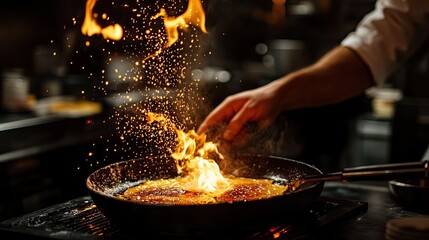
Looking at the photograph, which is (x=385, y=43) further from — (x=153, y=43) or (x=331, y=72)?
(x=153, y=43)

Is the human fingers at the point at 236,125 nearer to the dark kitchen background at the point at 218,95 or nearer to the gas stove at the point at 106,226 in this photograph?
the dark kitchen background at the point at 218,95

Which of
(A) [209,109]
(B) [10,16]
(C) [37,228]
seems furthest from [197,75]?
(C) [37,228]

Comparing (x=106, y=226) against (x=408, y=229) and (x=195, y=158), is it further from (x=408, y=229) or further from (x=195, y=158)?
(x=408, y=229)

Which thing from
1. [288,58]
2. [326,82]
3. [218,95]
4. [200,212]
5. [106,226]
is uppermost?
[326,82]

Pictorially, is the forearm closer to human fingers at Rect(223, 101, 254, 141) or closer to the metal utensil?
human fingers at Rect(223, 101, 254, 141)

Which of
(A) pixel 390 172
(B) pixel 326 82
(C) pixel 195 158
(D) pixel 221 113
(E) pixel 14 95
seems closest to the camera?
(A) pixel 390 172

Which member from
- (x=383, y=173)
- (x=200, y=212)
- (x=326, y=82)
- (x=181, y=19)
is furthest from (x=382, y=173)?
(x=326, y=82)
